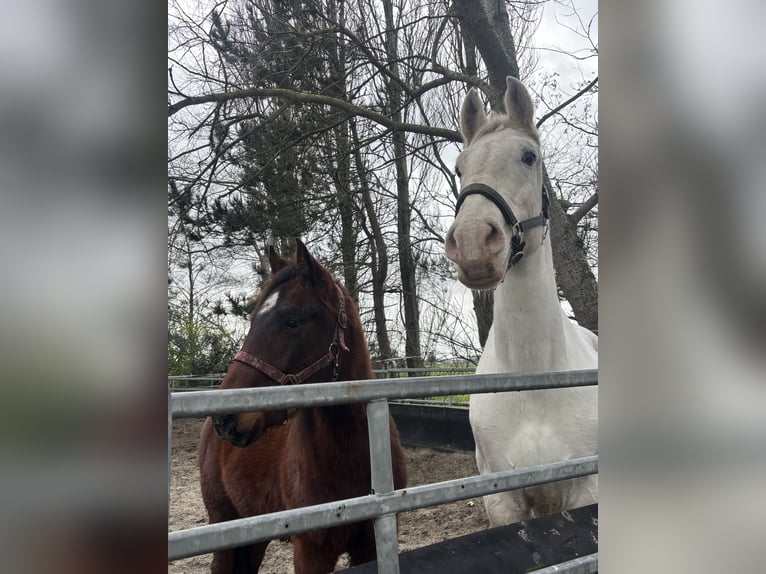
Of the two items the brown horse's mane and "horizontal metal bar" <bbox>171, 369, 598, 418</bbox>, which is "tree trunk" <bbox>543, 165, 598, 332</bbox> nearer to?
the brown horse's mane

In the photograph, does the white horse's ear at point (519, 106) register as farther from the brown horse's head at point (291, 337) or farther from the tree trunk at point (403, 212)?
the tree trunk at point (403, 212)

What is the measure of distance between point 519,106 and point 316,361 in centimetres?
115

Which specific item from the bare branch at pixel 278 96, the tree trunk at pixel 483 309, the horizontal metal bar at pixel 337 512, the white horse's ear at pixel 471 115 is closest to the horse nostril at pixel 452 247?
the horizontal metal bar at pixel 337 512

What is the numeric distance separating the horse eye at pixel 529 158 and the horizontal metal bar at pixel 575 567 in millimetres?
1194

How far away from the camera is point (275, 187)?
15.2 feet

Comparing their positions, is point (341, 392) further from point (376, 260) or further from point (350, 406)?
point (376, 260)

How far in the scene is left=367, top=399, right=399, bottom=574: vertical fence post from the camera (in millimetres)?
1002

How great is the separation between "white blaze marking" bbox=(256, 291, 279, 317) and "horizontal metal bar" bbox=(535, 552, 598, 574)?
1197mm

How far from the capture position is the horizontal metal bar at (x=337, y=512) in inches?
31.2

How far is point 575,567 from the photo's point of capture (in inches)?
44.0

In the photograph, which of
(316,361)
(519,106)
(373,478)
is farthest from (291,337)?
(519,106)
